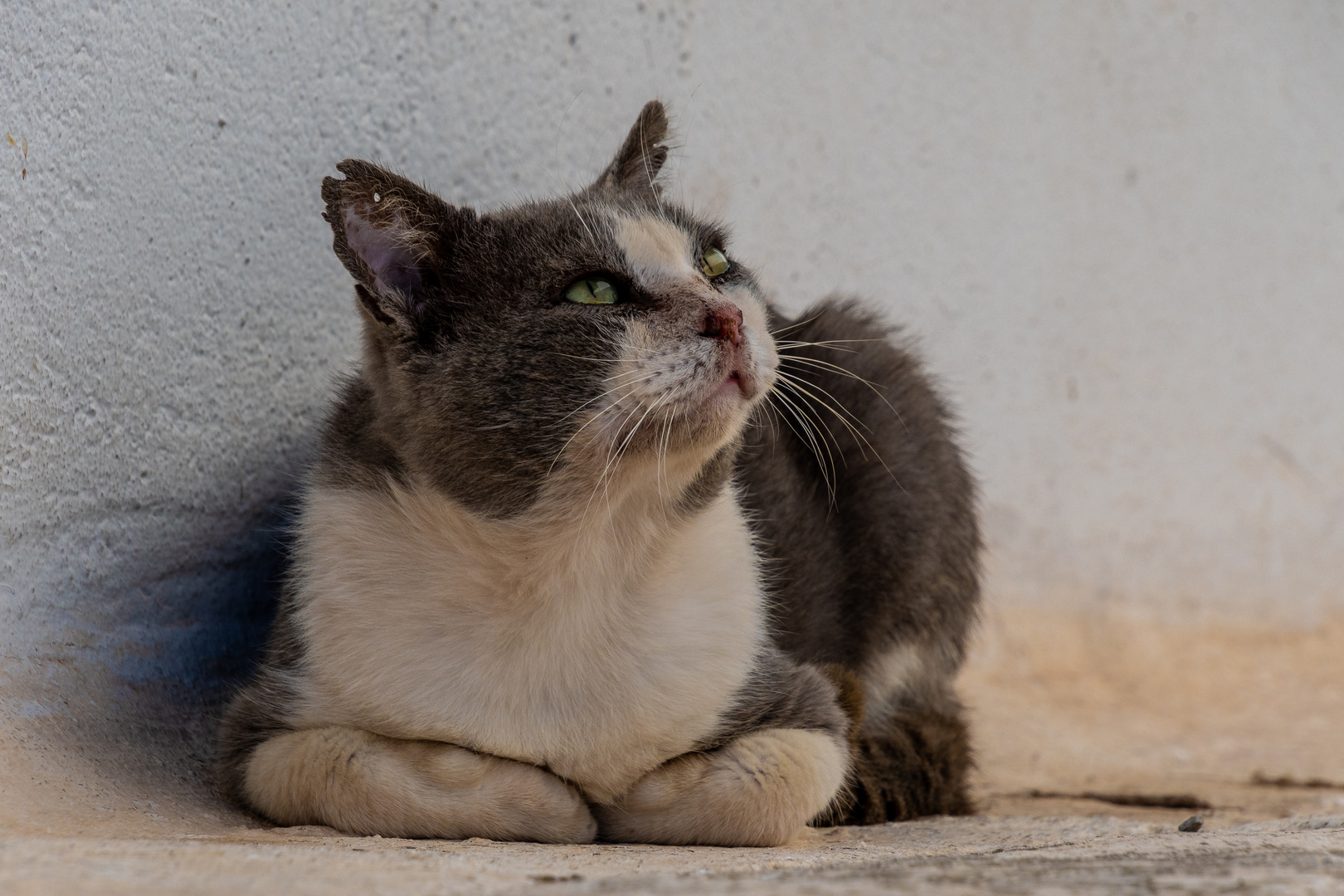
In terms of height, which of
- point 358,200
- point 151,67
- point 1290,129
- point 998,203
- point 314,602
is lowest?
point 314,602

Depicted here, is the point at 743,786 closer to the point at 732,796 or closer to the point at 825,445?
the point at 732,796

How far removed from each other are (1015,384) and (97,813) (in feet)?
9.70

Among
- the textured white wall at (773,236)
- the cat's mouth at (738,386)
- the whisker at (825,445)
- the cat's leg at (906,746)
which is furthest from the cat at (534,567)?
the whisker at (825,445)

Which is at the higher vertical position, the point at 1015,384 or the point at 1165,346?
the point at 1165,346

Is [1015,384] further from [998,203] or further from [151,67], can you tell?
[151,67]

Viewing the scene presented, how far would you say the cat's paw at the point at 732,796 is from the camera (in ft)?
5.94

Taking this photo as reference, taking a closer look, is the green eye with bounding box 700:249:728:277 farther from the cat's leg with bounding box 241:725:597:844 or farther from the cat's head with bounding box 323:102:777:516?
the cat's leg with bounding box 241:725:597:844

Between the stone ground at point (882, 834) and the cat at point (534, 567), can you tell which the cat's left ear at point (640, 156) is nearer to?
the cat at point (534, 567)

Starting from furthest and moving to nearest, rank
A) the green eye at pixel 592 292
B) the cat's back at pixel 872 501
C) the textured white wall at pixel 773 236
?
the cat's back at pixel 872 501
the textured white wall at pixel 773 236
the green eye at pixel 592 292

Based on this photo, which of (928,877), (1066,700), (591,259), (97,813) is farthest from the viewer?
(1066,700)

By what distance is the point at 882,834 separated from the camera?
204 cm

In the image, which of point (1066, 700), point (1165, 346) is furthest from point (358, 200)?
point (1165, 346)

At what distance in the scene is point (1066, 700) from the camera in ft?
12.0

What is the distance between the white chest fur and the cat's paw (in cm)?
4
